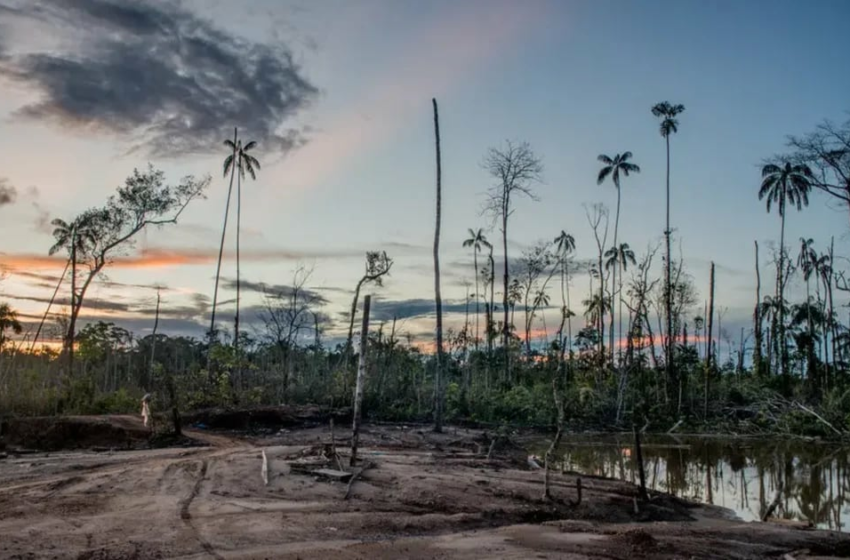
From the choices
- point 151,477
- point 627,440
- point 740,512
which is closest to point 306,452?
point 151,477

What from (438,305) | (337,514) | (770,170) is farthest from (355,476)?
(770,170)

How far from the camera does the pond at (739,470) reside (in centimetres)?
1327

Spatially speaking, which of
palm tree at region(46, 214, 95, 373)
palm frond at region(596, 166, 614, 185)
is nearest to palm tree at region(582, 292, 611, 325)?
palm frond at region(596, 166, 614, 185)

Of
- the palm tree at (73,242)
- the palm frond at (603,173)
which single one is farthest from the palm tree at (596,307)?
the palm tree at (73,242)

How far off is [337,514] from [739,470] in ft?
42.2

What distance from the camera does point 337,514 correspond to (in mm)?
9211

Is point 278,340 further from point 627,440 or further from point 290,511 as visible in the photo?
point 290,511

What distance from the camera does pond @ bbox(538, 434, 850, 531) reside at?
1327 centimetres

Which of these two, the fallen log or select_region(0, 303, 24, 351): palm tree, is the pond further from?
select_region(0, 303, 24, 351): palm tree

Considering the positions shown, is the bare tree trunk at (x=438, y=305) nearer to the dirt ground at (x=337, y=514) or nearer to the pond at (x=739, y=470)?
the pond at (x=739, y=470)

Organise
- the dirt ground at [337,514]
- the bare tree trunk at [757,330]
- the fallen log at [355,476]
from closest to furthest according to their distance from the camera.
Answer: the dirt ground at [337,514]
the fallen log at [355,476]
the bare tree trunk at [757,330]

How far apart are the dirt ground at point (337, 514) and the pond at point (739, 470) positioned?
204 cm

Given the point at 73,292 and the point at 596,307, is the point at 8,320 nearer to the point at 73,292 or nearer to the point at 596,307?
the point at 73,292

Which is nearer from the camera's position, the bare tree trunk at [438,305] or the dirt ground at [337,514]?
the dirt ground at [337,514]
